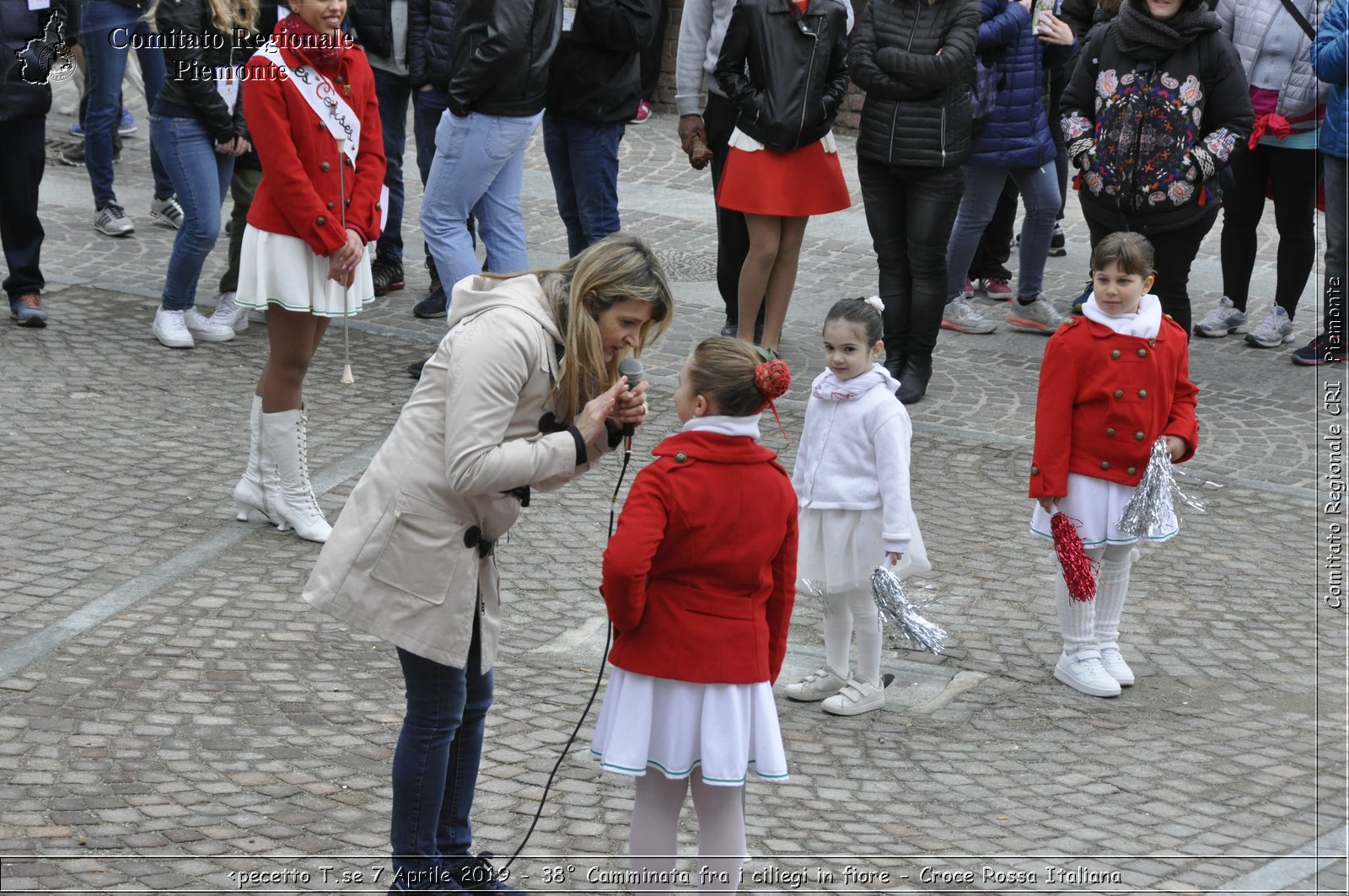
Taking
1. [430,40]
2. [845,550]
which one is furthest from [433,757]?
[430,40]

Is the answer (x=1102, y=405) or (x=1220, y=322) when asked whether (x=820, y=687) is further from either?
(x=1220, y=322)

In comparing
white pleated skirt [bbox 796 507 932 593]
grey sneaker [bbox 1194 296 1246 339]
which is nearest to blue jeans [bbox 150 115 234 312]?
white pleated skirt [bbox 796 507 932 593]

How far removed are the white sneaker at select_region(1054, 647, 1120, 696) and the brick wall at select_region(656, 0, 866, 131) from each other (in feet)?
31.3

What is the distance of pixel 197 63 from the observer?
26.4 feet

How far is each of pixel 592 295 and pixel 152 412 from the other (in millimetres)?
4462

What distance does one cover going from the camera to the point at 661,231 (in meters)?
11.5

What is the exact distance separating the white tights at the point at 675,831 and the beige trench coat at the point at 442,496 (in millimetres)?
629

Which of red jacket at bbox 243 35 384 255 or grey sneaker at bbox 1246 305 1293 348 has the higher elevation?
red jacket at bbox 243 35 384 255

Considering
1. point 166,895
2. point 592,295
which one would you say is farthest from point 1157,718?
point 166,895

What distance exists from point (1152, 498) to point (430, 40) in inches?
203

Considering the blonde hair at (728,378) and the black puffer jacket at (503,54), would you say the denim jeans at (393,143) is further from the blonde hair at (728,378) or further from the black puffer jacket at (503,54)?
the blonde hair at (728,378)

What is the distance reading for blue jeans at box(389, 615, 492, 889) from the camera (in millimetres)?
3877

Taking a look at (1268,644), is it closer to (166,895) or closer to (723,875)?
(723,875)

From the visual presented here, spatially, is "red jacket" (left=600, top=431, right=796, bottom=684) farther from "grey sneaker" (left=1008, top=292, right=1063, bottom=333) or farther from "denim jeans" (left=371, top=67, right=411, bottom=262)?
"grey sneaker" (left=1008, top=292, right=1063, bottom=333)
